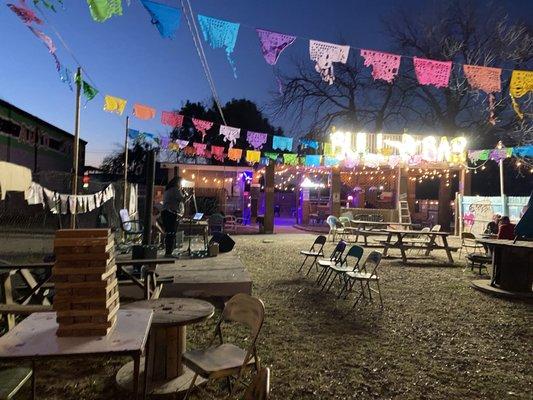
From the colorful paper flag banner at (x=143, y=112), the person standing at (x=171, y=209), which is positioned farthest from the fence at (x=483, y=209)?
the colorful paper flag banner at (x=143, y=112)

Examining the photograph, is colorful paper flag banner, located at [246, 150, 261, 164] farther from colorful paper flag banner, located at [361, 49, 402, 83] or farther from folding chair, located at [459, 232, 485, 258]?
colorful paper flag banner, located at [361, 49, 402, 83]

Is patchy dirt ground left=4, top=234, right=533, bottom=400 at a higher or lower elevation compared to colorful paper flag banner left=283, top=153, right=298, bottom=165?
lower

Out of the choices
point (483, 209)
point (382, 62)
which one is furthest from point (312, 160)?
point (382, 62)

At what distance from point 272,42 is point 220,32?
102 centimetres

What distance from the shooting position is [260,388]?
165 centimetres

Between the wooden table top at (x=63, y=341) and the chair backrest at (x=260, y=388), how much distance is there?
718 mm

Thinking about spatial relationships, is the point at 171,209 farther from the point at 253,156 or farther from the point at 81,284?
the point at 253,156

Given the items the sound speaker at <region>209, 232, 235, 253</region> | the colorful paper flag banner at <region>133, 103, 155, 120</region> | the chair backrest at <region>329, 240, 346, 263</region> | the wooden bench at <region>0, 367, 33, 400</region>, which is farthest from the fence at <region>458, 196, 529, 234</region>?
the wooden bench at <region>0, 367, 33, 400</region>

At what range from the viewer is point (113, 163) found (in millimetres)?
34781

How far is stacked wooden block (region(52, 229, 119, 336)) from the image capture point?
2.25 m

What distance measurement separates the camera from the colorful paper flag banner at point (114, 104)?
10047 millimetres

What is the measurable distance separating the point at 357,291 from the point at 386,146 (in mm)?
11412

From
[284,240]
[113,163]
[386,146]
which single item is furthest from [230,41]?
[113,163]

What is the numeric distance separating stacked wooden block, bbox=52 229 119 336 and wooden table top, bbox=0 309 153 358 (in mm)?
74
